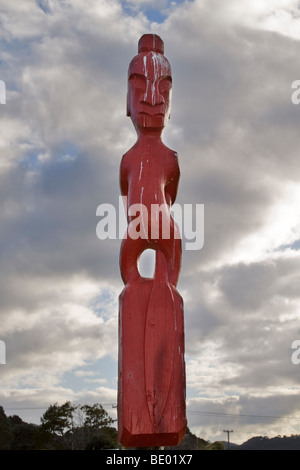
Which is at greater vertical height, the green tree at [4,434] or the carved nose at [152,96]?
the carved nose at [152,96]

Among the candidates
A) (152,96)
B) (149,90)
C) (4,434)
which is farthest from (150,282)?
(4,434)

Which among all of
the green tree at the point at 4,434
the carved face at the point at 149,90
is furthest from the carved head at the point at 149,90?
the green tree at the point at 4,434

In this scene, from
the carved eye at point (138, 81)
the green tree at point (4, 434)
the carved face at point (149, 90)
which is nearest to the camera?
the carved face at point (149, 90)

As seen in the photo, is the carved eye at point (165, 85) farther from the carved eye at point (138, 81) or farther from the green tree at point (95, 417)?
the green tree at point (95, 417)

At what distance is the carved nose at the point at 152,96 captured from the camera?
7.49m

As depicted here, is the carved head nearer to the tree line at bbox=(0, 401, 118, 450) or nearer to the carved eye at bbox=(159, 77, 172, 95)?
the carved eye at bbox=(159, 77, 172, 95)

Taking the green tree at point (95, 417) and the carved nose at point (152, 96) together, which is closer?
the carved nose at point (152, 96)

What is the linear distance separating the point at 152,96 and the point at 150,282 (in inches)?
108

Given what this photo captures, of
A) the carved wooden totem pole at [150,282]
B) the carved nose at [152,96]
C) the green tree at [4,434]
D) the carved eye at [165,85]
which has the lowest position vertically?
the green tree at [4,434]

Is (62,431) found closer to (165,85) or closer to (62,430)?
(62,430)

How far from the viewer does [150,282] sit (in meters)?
6.48

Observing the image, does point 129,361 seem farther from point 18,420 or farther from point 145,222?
point 18,420

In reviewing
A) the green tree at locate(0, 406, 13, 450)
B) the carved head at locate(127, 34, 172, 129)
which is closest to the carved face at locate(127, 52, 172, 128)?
the carved head at locate(127, 34, 172, 129)
